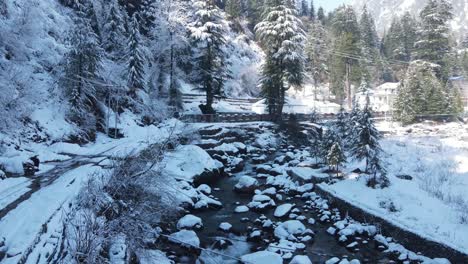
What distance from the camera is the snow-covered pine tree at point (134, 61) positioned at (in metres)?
34.4

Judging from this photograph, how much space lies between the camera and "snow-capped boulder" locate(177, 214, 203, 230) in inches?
624

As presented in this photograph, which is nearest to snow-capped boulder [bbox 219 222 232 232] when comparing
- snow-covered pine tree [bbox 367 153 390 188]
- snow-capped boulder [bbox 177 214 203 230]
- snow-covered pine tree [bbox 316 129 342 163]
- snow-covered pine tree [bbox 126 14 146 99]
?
snow-capped boulder [bbox 177 214 203 230]

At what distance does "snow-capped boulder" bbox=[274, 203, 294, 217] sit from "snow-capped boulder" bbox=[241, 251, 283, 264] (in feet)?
15.2

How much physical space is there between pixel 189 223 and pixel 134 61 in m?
22.4

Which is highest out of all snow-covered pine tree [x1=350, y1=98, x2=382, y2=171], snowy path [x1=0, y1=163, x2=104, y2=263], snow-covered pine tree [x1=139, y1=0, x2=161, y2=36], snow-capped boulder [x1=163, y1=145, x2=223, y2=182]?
snow-covered pine tree [x1=139, y1=0, x2=161, y2=36]

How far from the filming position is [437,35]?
56.6 m

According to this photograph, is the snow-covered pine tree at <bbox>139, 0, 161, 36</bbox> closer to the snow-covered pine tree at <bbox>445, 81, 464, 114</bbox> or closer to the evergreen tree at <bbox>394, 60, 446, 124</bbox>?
the evergreen tree at <bbox>394, 60, 446, 124</bbox>

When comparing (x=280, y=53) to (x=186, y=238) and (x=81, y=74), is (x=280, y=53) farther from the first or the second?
(x=186, y=238)

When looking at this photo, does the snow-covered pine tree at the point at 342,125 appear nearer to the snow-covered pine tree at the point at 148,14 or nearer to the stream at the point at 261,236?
the stream at the point at 261,236

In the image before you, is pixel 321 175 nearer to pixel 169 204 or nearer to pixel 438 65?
pixel 169 204

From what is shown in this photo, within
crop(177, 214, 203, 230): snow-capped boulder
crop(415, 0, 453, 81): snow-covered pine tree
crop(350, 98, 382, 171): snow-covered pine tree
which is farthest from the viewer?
crop(415, 0, 453, 81): snow-covered pine tree

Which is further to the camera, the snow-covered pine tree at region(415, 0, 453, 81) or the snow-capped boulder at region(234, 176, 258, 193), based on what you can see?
the snow-covered pine tree at region(415, 0, 453, 81)

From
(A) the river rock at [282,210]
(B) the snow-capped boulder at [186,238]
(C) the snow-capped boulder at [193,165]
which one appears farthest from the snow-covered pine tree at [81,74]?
(A) the river rock at [282,210]

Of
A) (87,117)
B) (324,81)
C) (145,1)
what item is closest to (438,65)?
(324,81)
